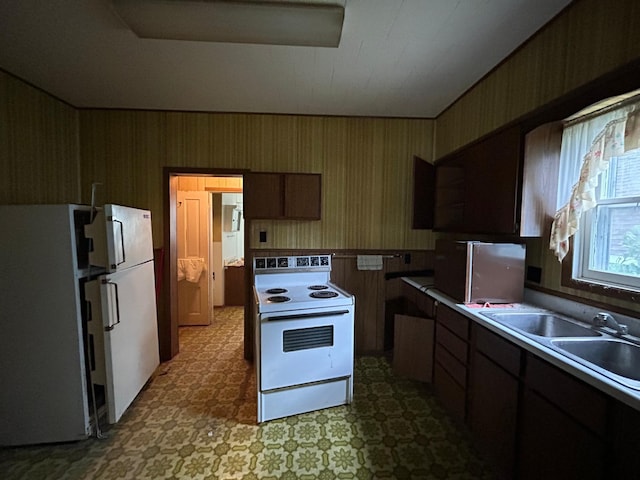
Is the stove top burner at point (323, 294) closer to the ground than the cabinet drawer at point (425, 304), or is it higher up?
higher up

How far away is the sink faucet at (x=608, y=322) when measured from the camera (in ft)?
4.42

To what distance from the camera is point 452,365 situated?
1998 millimetres

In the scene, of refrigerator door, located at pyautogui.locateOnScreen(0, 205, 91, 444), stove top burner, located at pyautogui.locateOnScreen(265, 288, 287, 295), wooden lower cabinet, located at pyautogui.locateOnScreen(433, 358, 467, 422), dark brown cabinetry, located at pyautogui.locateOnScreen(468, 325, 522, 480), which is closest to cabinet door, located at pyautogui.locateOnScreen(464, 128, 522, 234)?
dark brown cabinetry, located at pyautogui.locateOnScreen(468, 325, 522, 480)

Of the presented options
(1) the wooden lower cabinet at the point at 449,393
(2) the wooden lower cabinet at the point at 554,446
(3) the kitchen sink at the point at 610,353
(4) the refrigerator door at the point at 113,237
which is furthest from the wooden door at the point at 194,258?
(3) the kitchen sink at the point at 610,353

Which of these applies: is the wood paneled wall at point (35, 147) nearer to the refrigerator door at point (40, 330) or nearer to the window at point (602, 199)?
the refrigerator door at point (40, 330)

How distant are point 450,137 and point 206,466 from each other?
10.5 feet

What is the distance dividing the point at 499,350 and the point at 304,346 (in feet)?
4.11

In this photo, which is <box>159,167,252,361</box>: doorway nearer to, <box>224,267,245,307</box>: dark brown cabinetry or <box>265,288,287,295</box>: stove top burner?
<box>224,267,245,307</box>: dark brown cabinetry

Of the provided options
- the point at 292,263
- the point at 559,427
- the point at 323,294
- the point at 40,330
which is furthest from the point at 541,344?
the point at 40,330

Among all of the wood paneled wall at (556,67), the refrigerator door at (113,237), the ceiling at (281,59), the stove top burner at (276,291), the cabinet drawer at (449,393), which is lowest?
the cabinet drawer at (449,393)

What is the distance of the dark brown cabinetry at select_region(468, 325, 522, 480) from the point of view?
4.66 feet

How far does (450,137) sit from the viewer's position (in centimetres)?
278

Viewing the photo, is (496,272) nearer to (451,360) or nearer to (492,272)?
(492,272)

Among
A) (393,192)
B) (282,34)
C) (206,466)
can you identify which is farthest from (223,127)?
(206,466)
